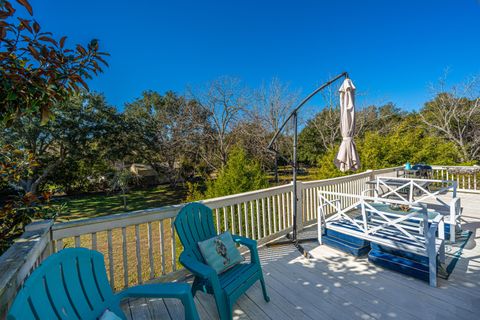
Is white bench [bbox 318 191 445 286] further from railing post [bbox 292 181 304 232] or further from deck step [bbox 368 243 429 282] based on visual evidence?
railing post [bbox 292 181 304 232]

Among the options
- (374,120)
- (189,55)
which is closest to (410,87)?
(374,120)

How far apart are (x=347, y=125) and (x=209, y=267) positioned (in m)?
2.58

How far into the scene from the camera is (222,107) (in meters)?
13.2

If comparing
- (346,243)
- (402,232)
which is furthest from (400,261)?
(346,243)

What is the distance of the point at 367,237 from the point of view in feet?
9.26

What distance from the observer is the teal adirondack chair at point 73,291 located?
3.29 feet

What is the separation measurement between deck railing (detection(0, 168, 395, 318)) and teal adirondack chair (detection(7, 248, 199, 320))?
0.42ft

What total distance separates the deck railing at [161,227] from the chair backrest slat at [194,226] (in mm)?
268

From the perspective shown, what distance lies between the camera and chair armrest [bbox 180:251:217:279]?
68.6 inches

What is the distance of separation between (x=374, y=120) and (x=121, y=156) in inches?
674

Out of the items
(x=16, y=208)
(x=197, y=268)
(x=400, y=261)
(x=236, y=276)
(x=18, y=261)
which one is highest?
(x=16, y=208)

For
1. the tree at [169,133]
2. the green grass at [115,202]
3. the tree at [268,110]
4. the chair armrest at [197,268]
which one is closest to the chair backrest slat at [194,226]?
the chair armrest at [197,268]

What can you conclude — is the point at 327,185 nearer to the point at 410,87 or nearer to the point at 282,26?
the point at 282,26

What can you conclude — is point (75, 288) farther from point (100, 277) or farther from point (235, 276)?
point (235, 276)
